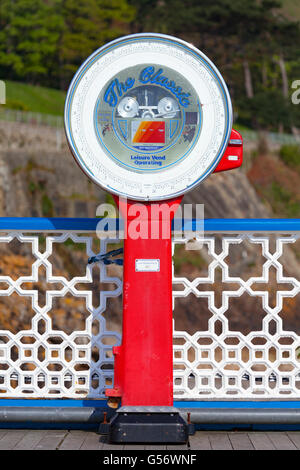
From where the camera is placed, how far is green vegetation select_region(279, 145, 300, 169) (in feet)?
138

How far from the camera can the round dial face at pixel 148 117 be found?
3.57m

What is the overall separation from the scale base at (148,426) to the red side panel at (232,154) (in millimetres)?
1228

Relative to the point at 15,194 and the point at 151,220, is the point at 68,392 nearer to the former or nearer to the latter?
the point at 151,220

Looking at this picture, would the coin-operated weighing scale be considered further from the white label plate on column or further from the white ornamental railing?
the white ornamental railing

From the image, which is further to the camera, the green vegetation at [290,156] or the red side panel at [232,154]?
the green vegetation at [290,156]

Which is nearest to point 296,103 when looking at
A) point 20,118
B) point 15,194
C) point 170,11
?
point 170,11

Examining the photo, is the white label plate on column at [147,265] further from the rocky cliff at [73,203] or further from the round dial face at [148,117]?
the rocky cliff at [73,203]

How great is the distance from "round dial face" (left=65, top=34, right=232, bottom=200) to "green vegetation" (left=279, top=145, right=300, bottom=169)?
129 ft

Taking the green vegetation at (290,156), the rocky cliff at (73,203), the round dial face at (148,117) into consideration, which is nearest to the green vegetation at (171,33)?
the green vegetation at (290,156)

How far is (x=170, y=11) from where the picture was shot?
43.3 meters

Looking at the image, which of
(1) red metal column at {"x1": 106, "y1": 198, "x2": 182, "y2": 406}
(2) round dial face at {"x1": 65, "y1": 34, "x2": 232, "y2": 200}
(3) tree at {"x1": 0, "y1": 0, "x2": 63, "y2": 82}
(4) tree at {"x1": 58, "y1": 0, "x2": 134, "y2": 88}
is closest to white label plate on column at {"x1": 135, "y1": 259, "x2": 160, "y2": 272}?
(1) red metal column at {"x1": 106, "y1": 198, "x2": 182, "y2": 406}

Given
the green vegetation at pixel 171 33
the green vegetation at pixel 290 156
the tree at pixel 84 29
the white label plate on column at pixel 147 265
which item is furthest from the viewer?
the green vegetation at pixel 290 156

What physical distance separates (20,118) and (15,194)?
6.52 meters

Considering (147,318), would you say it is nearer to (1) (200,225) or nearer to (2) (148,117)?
(1) (200,225)
